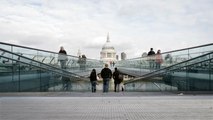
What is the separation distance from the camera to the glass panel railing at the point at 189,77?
57.9ft

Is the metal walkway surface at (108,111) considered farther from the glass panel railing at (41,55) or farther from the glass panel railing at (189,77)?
the glass panel railing at (41,55)

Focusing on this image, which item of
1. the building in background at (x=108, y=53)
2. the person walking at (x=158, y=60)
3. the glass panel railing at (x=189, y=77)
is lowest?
the glass panel railing at (x=189, y=77)

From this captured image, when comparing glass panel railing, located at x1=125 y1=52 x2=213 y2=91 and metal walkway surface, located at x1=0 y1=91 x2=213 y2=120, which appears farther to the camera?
glass panel railing, located at x1=125 y1=52 x2=213 y2=91

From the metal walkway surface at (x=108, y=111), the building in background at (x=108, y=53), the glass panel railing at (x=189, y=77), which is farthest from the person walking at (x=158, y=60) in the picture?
the building in background at (x=108, y=53)

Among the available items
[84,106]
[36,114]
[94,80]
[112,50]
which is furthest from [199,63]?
[112,50]

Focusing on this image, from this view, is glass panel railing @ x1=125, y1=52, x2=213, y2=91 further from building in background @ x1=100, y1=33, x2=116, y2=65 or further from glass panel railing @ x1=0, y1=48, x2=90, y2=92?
building in background @ x1=100, y1=33, x2=116, y2=65

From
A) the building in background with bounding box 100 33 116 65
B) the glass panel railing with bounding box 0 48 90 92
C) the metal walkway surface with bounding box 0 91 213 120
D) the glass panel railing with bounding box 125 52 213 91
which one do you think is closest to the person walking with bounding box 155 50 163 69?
the glass panel railing with bounding box 125 52 213 91

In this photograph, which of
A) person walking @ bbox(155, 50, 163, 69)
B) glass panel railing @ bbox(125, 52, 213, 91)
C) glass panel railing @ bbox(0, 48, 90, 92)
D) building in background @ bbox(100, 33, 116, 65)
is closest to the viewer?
glass panel railing @ bbox(125, 52, 213, 91)

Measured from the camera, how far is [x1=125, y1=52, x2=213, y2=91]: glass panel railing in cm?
1766

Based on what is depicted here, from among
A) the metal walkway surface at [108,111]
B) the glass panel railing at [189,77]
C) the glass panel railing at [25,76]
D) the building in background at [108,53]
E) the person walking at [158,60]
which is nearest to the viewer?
the metal walkway surface at [108,111]

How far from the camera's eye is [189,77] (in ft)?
62.4

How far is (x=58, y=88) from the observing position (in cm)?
2189

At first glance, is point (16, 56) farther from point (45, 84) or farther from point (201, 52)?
point (201, 52)

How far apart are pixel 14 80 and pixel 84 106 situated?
7.90m
